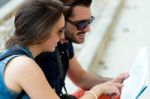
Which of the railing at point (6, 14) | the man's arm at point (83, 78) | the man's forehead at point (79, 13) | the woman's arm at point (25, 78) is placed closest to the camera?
the woman's arm at point (25, 78)

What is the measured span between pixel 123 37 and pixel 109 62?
909 mm

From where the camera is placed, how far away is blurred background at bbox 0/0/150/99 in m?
4.59

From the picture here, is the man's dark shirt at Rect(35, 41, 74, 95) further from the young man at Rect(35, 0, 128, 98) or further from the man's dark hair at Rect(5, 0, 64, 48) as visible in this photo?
the man's dark hair at Rect(5, 0, 64, 48)

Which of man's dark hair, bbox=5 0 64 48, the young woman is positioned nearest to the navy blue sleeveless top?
the young woman

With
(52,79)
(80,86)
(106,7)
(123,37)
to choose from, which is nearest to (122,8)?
(106,7)

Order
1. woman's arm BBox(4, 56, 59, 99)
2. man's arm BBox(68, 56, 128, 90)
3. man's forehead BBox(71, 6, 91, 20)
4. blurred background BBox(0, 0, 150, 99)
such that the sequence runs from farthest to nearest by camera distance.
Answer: blurred background BBox(0, 0, 150, 99), man's arm BBox(68, 56, 128, 90), man's forehead BBox(71, 6, 91, 20), woman's arm BBox(4, 56, 59, 99)

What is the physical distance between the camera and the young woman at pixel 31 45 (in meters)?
1.92

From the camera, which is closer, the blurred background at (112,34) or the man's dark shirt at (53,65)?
the man's dark shirt at (53,65)

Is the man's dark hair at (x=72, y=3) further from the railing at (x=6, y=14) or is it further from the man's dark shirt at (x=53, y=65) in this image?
the railing at (x=6, y=14)

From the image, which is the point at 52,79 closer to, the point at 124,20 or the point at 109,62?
the point at 109,62

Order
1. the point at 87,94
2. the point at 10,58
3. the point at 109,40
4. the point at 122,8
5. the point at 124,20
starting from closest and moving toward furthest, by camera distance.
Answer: the point at 10,58, the point at 87,94, the point at 109,40, the point at 124,20, the point at 122,8

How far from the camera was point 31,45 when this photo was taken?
6.73ft

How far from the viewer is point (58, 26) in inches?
79.7

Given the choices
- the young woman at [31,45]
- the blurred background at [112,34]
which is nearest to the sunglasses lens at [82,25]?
the young woman at [31,45]
